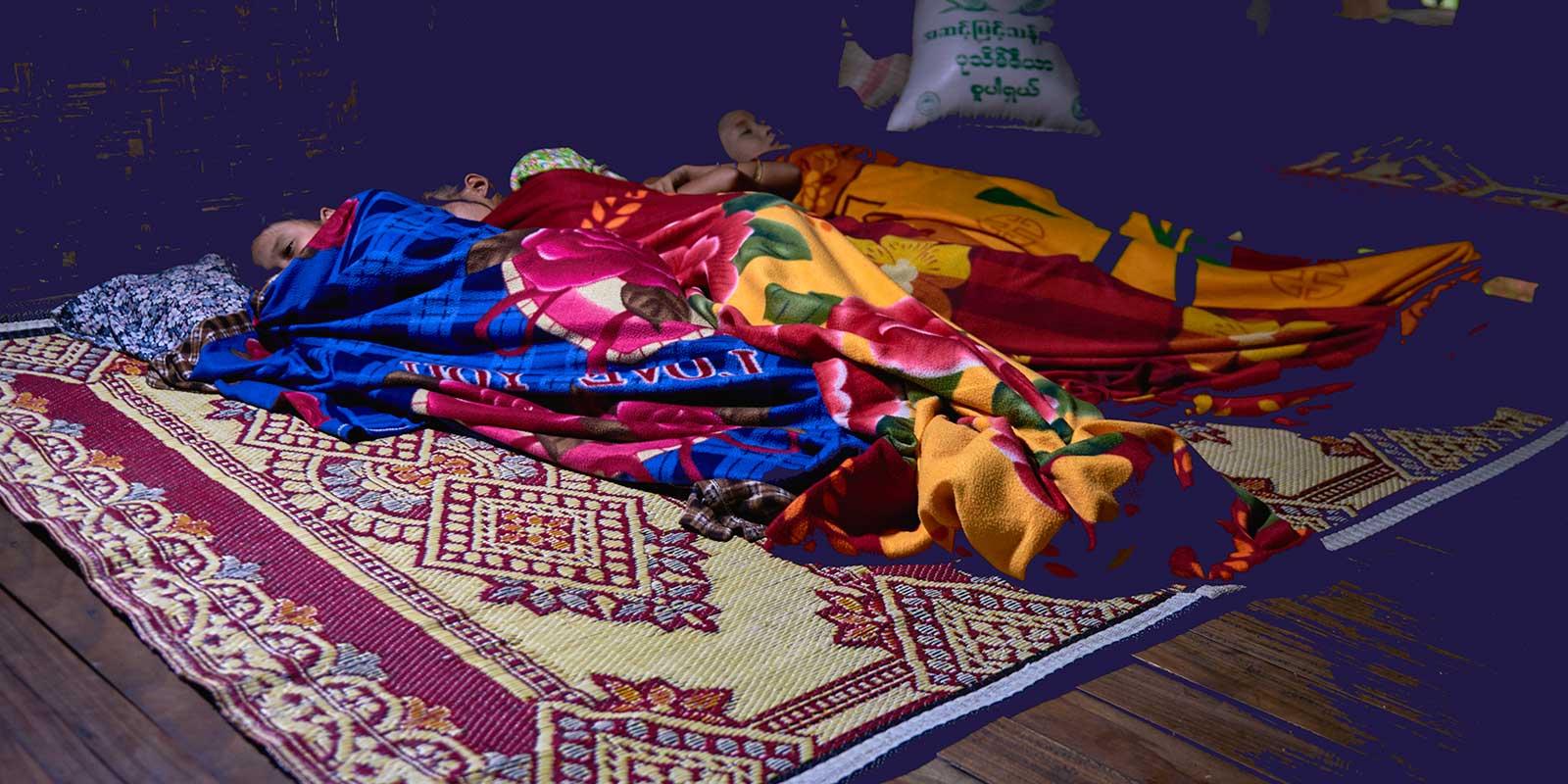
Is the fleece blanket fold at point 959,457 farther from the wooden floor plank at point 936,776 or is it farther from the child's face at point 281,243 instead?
the child's face at point 281,243

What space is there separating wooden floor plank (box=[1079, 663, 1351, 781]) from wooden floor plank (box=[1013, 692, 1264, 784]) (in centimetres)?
2

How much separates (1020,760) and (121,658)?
1.00m

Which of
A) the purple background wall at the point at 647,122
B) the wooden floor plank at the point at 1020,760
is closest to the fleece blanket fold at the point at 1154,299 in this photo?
the purple background wall at the point at 647,122

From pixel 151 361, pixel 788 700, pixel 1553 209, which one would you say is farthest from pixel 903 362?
pixel 1553 209

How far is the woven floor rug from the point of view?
4.19 feet

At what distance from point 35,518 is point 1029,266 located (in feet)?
5.57

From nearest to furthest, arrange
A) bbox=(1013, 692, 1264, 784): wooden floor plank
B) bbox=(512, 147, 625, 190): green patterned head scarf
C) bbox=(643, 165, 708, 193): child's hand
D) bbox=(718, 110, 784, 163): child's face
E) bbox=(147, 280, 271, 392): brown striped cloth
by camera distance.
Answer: bbox=(1013, 692, 1264, 784): wooden floor plank, bbox=(147, 280, 271, 392): brown striped cloth, bbox=(512, 147, 625, 190): green patterned head scarf, bbox=(643, 165, 708, 193): child's hand, bbox=(718, 110, 784, 163): child's face

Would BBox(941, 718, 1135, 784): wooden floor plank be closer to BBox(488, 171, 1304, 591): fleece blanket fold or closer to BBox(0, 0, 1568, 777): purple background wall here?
BBox(488, 171, 1304, 591): fleece blanket fold

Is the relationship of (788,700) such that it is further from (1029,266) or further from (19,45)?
(19,45)

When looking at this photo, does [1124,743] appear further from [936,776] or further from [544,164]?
[544,164]

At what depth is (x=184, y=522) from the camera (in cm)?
169

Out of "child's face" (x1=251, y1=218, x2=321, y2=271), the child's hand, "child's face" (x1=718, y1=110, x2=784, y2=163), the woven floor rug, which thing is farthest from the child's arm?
the woven floor rug

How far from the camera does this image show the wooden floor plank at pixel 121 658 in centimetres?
124

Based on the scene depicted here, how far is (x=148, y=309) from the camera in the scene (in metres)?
2.49
